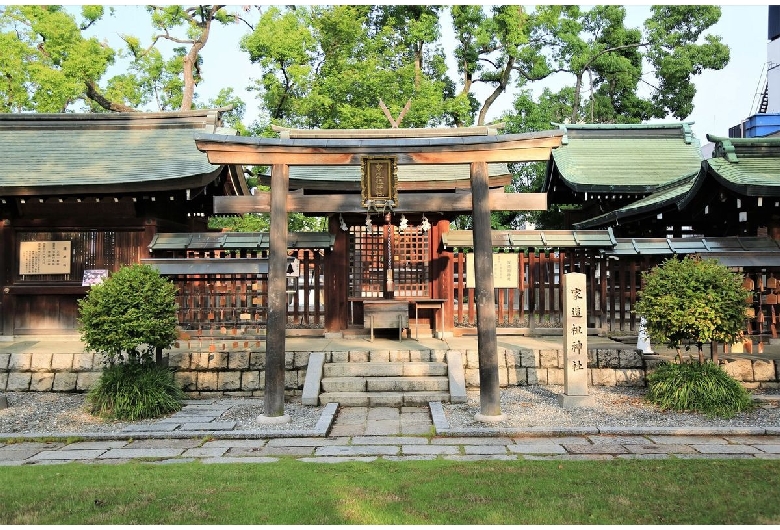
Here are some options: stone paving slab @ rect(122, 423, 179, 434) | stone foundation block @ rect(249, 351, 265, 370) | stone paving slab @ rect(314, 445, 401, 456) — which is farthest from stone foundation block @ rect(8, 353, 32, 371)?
stone paving slab @ rect(314, 445, 401, 456)

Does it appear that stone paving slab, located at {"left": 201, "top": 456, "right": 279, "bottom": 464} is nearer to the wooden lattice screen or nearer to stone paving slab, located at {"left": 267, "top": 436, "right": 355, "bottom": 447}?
stone paving slab, located at {"left": 267, "top": 436, "right": 355, "bottom": 447}

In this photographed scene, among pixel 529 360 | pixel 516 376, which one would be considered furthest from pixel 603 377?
pixel 516 376

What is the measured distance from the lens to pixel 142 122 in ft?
58.1

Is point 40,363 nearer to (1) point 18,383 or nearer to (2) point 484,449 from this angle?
(1) point 18,383

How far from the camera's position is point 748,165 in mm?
13156

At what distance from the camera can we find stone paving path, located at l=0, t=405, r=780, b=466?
25.6 feet

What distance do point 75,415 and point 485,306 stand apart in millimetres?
6683

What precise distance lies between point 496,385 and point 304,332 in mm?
6465

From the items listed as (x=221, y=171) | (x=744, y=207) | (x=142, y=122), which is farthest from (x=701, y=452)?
(x=142, y=122)

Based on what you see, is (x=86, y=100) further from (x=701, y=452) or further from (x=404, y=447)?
(x=701, y=452)

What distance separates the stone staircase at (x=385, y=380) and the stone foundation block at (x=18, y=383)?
5.36m

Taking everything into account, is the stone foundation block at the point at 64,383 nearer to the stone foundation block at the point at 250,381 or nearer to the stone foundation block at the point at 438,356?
the stone foundation block at the point at 250,381

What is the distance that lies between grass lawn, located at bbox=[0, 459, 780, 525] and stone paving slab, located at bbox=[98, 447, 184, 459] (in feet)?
1.99

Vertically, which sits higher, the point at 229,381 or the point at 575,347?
the point at 575,347
